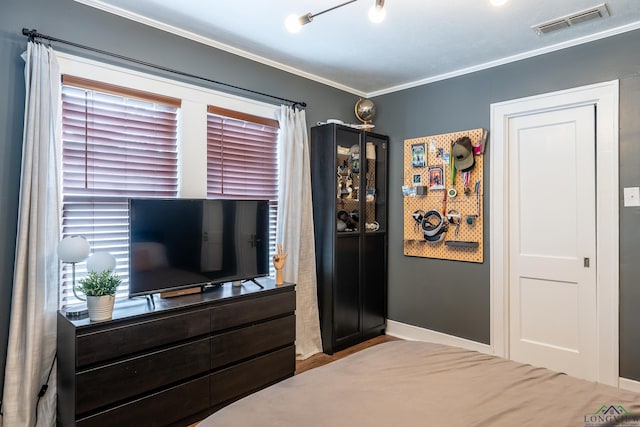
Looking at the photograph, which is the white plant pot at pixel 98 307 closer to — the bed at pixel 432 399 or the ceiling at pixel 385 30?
the bed at pixel 432 399

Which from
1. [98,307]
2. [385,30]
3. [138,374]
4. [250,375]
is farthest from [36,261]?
[385,30]

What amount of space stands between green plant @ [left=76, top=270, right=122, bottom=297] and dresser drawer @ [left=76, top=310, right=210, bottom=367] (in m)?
0.21

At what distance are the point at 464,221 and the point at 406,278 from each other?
0.86 metres

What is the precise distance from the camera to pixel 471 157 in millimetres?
3385

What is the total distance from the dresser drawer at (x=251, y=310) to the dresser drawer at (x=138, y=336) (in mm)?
86

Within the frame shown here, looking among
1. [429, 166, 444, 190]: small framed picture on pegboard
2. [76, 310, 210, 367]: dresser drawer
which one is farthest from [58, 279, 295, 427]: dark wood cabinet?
[429, 166, 444, 190]: small framed picture on pegboard

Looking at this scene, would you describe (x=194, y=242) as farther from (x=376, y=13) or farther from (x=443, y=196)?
(x=443, y=196)

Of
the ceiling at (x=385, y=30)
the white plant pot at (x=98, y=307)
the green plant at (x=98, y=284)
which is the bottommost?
the white plant pot at (x=98, y=307)

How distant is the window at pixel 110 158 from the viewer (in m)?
2.29

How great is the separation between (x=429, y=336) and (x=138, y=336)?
2704 mm

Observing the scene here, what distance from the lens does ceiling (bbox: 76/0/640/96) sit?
94.2 inches

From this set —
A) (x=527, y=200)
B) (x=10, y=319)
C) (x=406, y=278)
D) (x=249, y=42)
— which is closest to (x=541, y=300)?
(x=527, y=200)

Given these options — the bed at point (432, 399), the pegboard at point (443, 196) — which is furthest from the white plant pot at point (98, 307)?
the pegboard at point (443, 196)

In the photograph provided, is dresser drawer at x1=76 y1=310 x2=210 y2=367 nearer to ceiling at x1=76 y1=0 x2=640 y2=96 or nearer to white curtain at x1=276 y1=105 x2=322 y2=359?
white curtain at x1=276 y1=105 x2=322 y2=359
